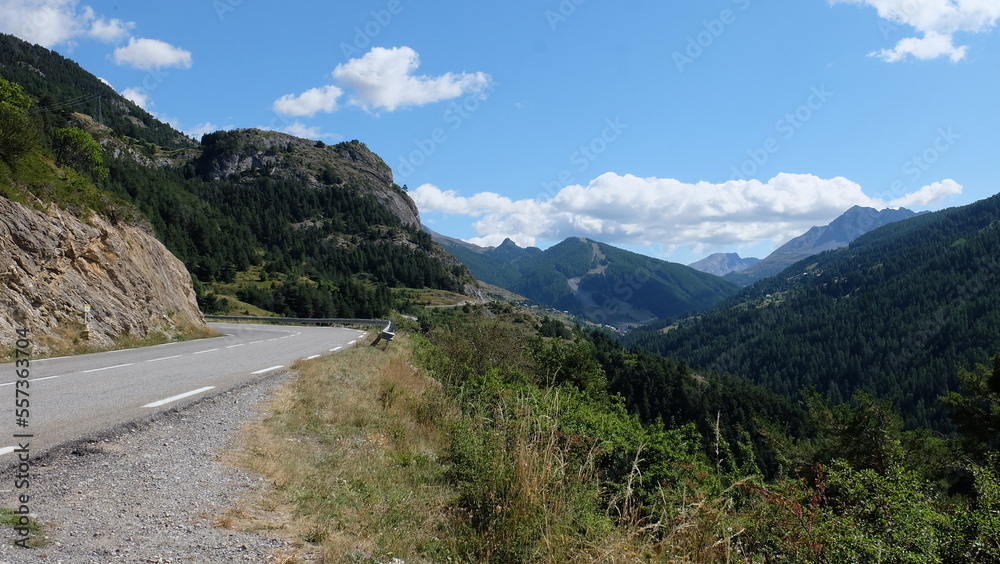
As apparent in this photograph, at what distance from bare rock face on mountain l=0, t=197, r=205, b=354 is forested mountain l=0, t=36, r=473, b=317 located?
133 feet

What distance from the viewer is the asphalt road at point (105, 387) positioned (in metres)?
5.83

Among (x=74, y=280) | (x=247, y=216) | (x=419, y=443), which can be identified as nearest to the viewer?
(x=419, y=443)

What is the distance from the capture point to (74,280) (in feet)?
55.9

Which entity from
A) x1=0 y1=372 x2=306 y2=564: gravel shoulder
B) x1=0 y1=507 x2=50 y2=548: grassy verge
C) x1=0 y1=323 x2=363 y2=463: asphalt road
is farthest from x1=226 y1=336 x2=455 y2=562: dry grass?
x1=0 y1=323 x2=363 y2=463: asphalt road

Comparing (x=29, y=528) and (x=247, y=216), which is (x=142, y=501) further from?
(x=247, y=216)

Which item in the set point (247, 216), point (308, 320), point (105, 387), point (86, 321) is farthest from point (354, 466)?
point (247, 216)

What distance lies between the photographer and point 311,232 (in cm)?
15950

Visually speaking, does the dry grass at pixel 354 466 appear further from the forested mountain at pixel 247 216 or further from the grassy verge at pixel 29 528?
the forested mountain at pixel 247 216

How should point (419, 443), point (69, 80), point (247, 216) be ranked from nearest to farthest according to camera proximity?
point (419, 443)
point (247, 216)
point (69, 80)

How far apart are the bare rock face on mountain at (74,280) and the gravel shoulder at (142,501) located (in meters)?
11.2

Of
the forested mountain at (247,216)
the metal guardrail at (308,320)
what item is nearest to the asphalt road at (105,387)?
the metal guardrail at (308,320)

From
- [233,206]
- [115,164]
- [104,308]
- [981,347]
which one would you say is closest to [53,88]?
[233,206]

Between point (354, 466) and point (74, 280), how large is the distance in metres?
16.3

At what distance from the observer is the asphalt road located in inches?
229
